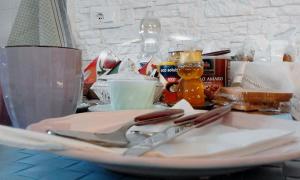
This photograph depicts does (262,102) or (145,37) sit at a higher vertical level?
(145,37)

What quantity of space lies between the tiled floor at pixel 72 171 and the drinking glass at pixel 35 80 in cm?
15

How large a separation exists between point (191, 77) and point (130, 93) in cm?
18

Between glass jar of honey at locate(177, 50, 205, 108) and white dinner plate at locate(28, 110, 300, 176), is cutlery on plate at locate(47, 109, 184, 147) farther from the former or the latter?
glass jar of honey at locate(177, 50, 205, 108)

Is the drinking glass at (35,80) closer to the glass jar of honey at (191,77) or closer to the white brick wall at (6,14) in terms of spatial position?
the glass jar of honey at (191,77)

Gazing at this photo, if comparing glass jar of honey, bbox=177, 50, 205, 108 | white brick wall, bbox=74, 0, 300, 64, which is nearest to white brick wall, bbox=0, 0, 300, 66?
white brick wall, bbox=74, 0, 300, 64

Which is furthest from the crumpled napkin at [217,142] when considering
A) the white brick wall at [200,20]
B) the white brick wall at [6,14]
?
the white brick wall at [6,14]

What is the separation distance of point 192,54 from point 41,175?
473 millimetres

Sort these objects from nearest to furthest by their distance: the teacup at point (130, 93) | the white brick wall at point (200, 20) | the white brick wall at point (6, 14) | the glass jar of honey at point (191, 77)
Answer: the teacup at point (130, 93), the glass jar of honey at point (191, 77), the white brick wall at point (200, 20), the white brick wall at point (6, 14)

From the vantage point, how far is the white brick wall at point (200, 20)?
1.67m

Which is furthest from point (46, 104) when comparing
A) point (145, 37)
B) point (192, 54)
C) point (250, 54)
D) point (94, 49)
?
point (94, 49)

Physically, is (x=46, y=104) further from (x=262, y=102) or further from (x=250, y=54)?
(x=250, y=54)

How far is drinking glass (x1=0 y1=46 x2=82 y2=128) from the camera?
48cm

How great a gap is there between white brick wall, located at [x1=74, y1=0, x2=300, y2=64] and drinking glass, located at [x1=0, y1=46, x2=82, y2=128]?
1.37 m

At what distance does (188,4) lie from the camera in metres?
1.84
